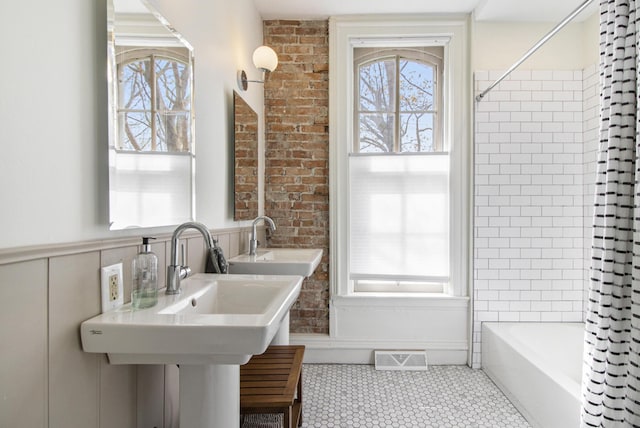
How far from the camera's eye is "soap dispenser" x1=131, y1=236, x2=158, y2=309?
1.09 meters

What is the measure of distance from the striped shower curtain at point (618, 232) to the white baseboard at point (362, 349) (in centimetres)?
156

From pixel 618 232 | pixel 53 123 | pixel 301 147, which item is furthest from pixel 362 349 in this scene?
pixel 53 123

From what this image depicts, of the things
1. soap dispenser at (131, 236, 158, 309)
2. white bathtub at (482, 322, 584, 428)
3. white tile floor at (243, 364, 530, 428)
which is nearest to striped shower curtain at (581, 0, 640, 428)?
white bathtub at (482, 322, 584, 428)

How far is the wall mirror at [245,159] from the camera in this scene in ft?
7.55

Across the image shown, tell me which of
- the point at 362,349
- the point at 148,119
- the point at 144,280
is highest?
the point at 148,119

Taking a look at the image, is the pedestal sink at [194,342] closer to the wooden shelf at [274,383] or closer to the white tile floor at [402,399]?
the wooden shelf at [274,383]

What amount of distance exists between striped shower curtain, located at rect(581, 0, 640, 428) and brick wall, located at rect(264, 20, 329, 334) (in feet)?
6.38

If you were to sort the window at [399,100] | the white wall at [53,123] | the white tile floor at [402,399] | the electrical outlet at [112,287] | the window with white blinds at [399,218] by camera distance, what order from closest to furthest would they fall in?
the white wall at [53,123], the electrical outlet at [112,287], the white tile floor at [402,399], the window with white blinds at [399,218], the window at [399,100]

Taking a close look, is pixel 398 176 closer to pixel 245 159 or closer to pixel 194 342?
pixel 245 159

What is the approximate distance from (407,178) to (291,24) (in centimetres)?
159

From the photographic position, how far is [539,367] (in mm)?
2137

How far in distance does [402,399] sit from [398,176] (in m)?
1.64

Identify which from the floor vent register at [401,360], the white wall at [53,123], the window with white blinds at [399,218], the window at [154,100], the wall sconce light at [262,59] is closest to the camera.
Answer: the white wall at [53,123]

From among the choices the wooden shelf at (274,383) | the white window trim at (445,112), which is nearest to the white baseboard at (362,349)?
the white window trim at (445,112)
